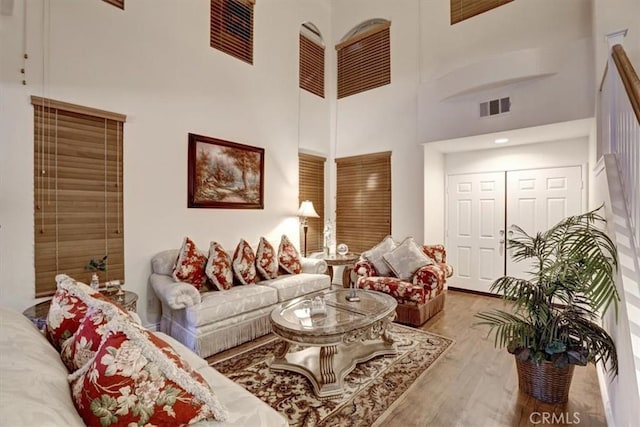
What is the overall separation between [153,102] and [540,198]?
16.8ft

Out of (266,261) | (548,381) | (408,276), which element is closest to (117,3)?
(266,261)

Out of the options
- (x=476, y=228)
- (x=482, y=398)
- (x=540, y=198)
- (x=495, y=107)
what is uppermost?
(x=495, y=107)

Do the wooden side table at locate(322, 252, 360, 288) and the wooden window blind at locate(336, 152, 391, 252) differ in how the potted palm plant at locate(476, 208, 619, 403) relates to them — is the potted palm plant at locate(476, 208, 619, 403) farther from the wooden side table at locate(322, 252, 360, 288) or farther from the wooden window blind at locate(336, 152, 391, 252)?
the wooden window blind at locate(336, 152, 391, 252)

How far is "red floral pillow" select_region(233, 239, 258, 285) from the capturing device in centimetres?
360

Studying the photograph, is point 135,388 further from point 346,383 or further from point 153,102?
point 153,102

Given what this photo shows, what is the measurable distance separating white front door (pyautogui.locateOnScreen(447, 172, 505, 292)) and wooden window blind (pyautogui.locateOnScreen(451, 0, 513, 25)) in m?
2.30

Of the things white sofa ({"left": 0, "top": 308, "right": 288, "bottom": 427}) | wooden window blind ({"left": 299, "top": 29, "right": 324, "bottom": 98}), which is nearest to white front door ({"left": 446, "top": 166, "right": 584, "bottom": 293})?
wooden window blind ({"left": 299, "top": 29, "right": 324, "bottom": 98})

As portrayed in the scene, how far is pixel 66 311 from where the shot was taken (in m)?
1.33

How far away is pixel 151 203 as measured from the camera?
3398 mm

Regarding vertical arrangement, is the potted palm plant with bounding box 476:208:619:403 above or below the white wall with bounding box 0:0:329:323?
below

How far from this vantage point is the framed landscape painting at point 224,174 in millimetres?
3771

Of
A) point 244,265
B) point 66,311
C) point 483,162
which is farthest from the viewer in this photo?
point 483,162

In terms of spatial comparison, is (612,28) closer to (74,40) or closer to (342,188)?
(342,188)

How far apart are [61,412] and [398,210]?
4784mm
